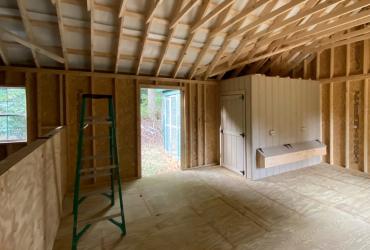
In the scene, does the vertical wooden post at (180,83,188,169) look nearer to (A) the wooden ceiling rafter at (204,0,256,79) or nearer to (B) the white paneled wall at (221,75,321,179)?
(A) the wooden ceiling rafter at (204,0,256,79)

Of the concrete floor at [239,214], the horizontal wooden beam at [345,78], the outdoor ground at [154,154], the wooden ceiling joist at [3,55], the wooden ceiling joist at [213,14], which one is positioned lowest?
the concrete floor at [239,214]

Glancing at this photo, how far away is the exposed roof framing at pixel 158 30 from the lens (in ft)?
9.94

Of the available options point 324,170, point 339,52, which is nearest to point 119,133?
point 324,170

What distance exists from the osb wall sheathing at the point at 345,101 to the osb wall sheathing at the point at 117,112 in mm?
3126

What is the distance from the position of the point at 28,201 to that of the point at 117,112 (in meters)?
3.26

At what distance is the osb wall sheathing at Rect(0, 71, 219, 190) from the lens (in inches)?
162

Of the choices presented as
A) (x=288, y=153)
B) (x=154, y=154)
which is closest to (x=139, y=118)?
(x=154, y=154)

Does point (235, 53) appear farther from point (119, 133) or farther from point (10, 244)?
point (10, 244)

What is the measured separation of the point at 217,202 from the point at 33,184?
9.21 feet

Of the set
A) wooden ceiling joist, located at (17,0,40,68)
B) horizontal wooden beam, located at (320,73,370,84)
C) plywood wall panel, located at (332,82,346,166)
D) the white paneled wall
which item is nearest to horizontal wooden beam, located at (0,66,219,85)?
wooden ceiling joist, located at (17,0,40,68)

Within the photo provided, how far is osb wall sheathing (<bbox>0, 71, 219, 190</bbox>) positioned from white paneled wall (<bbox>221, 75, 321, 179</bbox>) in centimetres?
Answer: 97

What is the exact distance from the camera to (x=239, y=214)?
3.22 metres

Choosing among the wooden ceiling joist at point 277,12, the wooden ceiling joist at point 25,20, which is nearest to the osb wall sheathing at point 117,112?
the wooden ceiling joist at point 25,20

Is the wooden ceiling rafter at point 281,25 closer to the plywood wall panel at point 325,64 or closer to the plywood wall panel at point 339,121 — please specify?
the plywood wall panel at point 325,64
